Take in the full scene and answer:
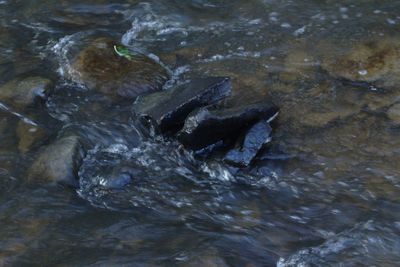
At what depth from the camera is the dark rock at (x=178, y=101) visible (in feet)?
17.0

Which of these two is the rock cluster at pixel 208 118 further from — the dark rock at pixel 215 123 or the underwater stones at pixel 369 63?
the underwater stones at pixel 369 63

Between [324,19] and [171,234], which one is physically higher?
[324,19]

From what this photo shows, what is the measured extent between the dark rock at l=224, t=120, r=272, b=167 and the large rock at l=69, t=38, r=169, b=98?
4.15 ft

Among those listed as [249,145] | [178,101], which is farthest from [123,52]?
[249,145]

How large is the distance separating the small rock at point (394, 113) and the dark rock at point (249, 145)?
1.08 m

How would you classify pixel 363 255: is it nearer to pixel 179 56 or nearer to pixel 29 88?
pixel 179 56

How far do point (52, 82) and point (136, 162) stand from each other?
1.57 meters

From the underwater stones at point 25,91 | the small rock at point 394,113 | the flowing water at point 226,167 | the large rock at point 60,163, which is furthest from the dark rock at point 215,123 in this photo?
the underwater stones at point 25,91

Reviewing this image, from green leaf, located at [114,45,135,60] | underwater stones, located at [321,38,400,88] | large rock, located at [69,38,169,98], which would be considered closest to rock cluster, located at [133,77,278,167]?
large rock, located at [69,38,169,98]

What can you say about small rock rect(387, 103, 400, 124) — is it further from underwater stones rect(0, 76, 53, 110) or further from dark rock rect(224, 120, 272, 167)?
underwater stones rect(0, 76, 53, 110)

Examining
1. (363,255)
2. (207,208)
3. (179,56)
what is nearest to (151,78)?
(179,56)

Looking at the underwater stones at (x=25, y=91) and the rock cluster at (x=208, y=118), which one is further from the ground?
the rock cluster at (x=208, y=118)

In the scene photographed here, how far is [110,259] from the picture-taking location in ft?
13.2

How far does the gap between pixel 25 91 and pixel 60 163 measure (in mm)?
1345
